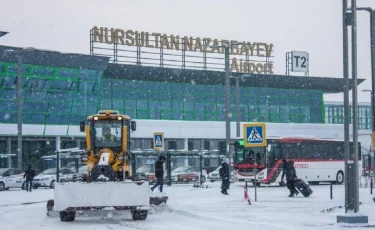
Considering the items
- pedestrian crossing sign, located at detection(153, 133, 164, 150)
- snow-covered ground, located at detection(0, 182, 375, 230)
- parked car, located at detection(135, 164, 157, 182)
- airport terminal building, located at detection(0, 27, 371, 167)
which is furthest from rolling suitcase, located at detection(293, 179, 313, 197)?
airport terminal building, located at detection(0, 27, 371, 167)

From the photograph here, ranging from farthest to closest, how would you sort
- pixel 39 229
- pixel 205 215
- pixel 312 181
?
1. pixel 312 181
2. pixel 205 215
3. pixel 39 229

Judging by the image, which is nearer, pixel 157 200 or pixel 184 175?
pixel 157 200

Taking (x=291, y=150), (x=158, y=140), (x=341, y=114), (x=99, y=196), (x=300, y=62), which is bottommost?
(x=99, y=196)

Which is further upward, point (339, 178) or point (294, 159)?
point (294, 159)

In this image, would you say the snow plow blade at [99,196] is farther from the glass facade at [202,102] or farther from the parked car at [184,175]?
the glass facade at [202,102]

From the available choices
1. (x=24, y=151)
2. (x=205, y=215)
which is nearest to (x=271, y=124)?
(x=24, y=151)

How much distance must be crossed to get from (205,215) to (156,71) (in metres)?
52.9

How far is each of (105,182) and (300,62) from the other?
2502 inches

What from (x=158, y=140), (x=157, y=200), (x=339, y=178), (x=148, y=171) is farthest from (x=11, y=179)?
(x=157, y=200)

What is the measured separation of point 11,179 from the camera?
169 ft

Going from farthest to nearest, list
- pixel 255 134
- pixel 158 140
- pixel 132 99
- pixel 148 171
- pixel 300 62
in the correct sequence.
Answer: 1. pixel 300 62
2. pixel 132 99
3. pixel 148 171
4. pixel 158 140
5. pixel 255 134

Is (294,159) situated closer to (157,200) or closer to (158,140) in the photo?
(158,140)

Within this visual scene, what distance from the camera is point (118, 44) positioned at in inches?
2832

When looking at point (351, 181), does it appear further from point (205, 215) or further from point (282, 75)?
point (282, 75)
